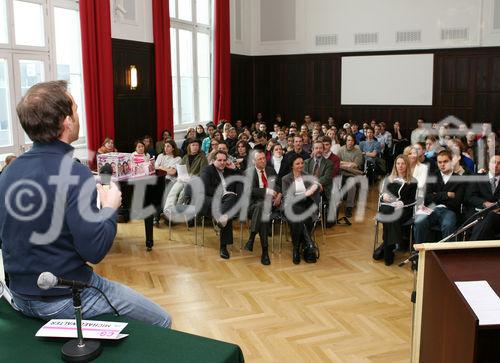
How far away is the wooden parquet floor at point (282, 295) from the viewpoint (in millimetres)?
4027

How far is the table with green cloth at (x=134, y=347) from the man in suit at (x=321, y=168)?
17.6 feet

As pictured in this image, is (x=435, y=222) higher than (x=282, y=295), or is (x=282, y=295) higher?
(x=435, y=222)

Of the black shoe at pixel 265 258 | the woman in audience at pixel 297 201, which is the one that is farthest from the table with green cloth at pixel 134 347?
the woman in audience at pixel 297 201

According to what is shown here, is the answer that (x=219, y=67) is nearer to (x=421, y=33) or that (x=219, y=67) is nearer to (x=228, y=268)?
(x=421, y=33)

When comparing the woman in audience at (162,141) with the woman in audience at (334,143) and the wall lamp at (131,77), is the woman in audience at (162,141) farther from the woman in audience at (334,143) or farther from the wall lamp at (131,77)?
the woman in audience at (334,143)

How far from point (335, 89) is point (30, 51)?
9.33 metres

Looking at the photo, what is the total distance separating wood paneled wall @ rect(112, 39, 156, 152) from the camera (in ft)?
35.1

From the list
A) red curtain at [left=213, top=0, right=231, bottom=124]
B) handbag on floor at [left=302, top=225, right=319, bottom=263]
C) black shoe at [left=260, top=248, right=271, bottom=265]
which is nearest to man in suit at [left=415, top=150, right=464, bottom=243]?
handbag on floor at [left=302, top=225, right=319, bottom=263]

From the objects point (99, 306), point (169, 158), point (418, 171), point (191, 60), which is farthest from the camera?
point (191, 60)

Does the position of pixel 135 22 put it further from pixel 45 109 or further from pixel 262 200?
pixel 45 109

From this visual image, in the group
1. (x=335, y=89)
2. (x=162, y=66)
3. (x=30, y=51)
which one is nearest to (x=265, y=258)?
(x=30, y=51)

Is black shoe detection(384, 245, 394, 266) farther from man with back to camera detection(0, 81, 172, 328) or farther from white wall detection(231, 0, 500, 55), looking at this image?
white wall detection(231, 0, 500, 55)

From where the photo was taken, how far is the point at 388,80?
14.7 meters

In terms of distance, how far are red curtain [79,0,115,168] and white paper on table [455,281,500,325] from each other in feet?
26.4
